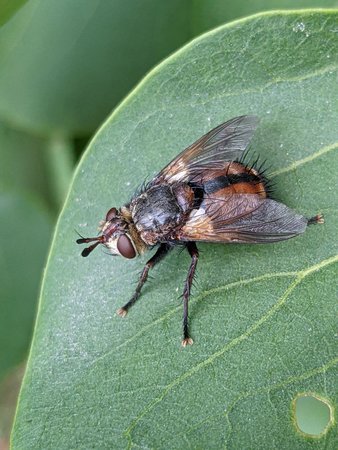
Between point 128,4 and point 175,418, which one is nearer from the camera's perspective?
point 175,418

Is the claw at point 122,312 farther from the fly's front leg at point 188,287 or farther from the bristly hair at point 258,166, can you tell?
the bristly hair at point 258,166

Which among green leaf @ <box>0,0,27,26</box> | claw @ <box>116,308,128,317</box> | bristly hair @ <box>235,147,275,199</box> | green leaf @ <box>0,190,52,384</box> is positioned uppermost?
green leaf @ <box>0,0,27,26</box>

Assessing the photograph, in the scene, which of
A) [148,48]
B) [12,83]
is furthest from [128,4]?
[12,83]

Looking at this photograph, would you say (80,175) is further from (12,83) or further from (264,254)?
(12,83)

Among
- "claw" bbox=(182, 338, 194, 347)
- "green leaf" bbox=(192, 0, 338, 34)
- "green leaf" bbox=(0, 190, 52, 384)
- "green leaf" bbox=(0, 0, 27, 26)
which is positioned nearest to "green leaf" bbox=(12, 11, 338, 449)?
"claw" bbox=(182, 338, 194, 347)

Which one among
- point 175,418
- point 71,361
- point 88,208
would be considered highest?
point 88,208

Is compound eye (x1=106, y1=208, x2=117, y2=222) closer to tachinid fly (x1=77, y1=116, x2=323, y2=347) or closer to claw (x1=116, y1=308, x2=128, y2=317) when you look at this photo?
tachinid fly (x1=77, y1=116, x2=323, y2=347)

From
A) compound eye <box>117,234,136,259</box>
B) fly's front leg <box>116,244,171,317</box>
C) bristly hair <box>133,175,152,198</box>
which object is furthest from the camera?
bristly hair <box>133,175,152,198</box>

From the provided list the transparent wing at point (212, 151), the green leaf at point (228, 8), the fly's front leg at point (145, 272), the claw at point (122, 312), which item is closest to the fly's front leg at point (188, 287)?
the fly's front leg at point (145, 272)
